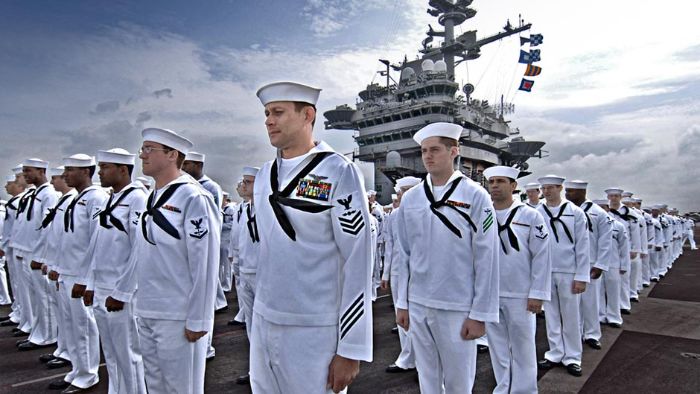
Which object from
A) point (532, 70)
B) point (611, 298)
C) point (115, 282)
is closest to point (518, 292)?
point (115, 282)

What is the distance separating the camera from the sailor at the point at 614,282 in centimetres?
945

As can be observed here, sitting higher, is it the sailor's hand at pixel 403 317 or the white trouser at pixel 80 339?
the sailor's hand at pixel 403 317

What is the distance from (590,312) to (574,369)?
2.08m

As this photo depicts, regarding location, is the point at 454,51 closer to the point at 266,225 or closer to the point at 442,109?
the point at 442,109

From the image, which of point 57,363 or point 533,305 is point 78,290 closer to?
point 57,363

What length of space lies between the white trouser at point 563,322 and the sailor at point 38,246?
803 cm

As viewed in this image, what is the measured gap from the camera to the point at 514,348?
490 centimetres

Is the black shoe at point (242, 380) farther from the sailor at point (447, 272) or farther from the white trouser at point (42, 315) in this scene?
the white trouser at point (42, 315)

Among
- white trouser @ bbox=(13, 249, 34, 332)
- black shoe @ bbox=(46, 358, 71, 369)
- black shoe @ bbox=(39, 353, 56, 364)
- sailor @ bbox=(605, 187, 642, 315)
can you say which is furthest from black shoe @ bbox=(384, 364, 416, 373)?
sailor @ bbox=(605, 187, 642, 315)

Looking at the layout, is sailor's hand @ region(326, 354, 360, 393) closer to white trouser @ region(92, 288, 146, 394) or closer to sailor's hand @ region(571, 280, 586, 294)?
white trouser @ region(92, 288, 146, 394)

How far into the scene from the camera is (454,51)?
40531mm

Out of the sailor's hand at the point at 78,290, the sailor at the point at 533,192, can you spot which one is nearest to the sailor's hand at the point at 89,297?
the sailor's hand at the point at 78,290

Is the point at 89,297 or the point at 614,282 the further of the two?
the point at 614,282

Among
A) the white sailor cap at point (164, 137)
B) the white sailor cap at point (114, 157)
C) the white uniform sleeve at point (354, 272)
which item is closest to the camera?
the white uniform sleeve at point (354, 272)
